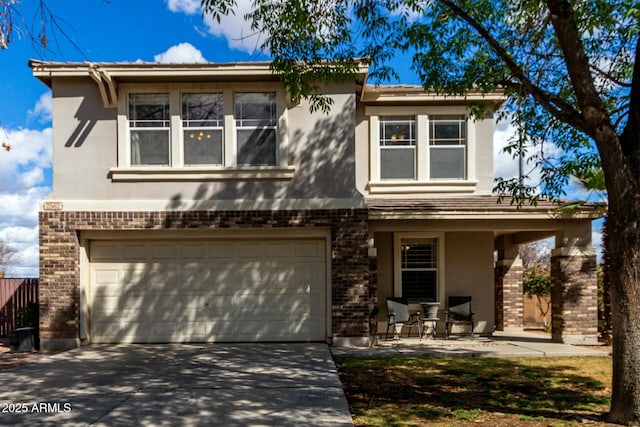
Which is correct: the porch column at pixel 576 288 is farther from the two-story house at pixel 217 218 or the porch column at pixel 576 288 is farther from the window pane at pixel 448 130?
the window pane at pixel 448 130

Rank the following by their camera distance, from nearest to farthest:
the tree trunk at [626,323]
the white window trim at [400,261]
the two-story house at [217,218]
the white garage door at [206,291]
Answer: the tree trunk at [626,323]
the two-story house at [217,218]
the white garage door at [206,291]
the white window trim at [400,261]

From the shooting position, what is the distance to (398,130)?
12.7 metres

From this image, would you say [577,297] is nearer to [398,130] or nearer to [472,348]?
[472,348]

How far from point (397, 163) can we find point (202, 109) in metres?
5.02

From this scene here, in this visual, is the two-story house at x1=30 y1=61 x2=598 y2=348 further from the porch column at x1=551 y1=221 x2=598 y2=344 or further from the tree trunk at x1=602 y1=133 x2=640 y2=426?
the tree trunk at x1=602 y1=133 x2=640 y2=426

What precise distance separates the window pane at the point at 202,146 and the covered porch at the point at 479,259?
375 cm

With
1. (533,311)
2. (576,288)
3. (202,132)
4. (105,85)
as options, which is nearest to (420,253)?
(576,288)

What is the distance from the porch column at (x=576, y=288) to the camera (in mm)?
11117

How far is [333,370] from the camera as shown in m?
8.33

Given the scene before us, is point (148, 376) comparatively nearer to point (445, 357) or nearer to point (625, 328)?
point (445, 357)

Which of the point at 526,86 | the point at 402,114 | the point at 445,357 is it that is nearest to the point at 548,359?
the point at 445,357

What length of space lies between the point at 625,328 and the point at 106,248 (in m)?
10.1

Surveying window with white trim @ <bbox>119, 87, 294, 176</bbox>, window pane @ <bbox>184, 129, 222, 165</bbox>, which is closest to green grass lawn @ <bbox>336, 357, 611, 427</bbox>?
window with white trim @ <bbox>119, 87, 294, 176</bbox>

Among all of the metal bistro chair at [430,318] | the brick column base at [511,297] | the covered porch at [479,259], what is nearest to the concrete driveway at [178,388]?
the metal bistro chair at [430,318]
